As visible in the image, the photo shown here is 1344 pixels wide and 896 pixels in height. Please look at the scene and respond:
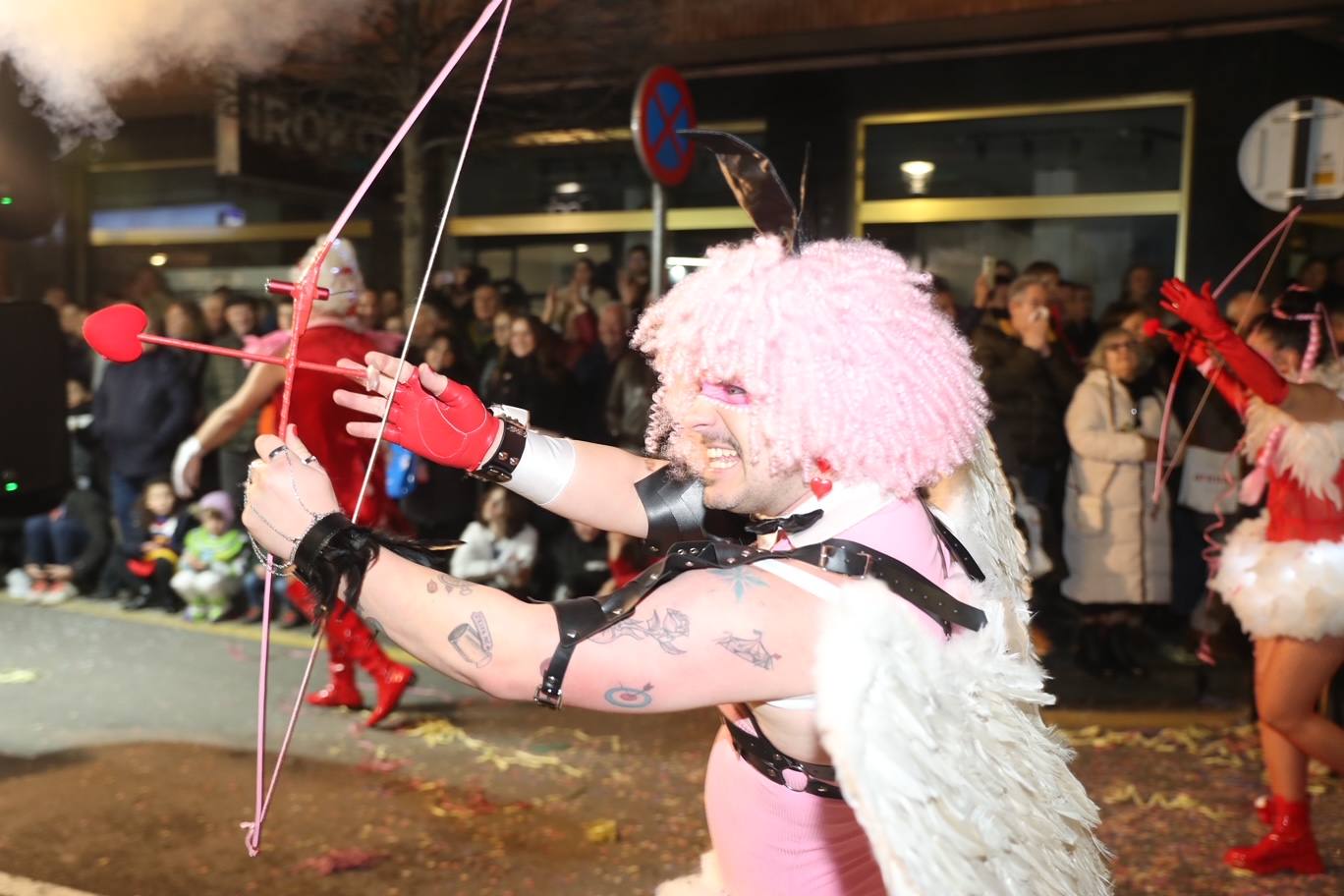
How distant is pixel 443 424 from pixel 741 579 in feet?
2.89

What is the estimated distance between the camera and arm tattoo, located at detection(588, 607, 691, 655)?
67.5 inches

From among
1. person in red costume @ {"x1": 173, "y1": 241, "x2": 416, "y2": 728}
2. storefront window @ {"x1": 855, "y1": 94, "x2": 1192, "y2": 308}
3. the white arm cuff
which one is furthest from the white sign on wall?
the white arm cuff

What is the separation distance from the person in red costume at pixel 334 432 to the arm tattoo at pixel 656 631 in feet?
11.9

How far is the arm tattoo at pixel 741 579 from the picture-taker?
175 centimetres

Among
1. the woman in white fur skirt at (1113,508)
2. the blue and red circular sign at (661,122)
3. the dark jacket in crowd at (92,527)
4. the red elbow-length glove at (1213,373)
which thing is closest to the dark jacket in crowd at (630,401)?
the blue and red circular sign at (661,122)

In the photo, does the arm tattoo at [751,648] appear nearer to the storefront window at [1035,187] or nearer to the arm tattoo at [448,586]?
the arm tattoo at [448,586]

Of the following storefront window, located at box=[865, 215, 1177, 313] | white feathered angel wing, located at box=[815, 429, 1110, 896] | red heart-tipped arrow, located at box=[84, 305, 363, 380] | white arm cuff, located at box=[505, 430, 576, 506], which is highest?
storefront window, located at box=[865, 215, 1177, 313]

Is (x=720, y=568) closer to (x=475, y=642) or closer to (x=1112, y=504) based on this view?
(x=475, y=642)

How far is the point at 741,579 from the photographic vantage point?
1769 mm

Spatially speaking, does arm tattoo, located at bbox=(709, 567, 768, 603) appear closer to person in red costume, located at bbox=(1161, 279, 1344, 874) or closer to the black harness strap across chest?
the black harness strap across chest

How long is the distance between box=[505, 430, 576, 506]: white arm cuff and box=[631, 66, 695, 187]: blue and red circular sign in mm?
3723

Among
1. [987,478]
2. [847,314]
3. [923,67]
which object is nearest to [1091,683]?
[987,478]

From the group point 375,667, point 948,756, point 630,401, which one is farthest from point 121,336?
point 630,401

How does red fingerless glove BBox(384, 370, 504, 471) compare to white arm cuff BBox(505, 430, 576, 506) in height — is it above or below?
above
